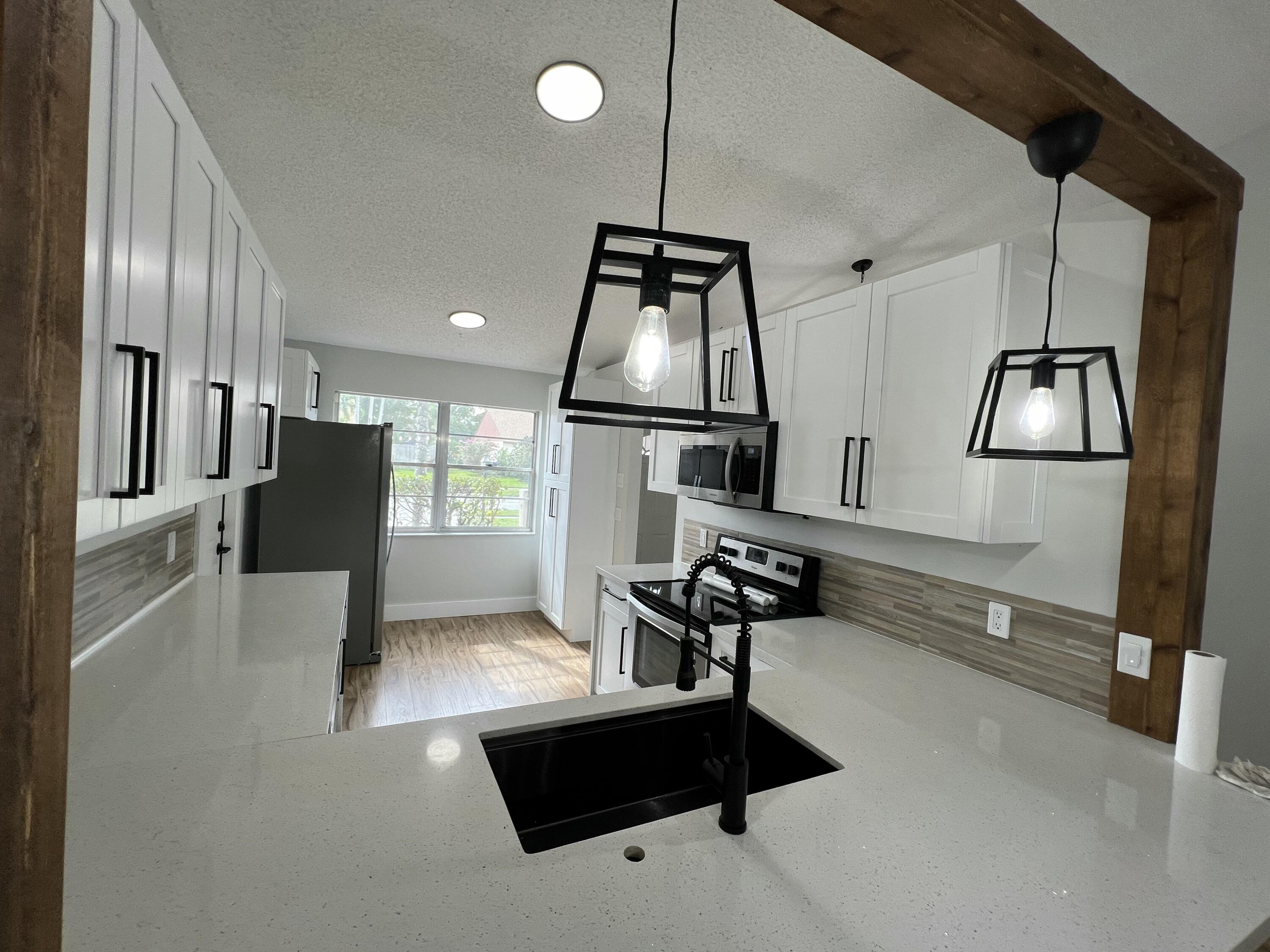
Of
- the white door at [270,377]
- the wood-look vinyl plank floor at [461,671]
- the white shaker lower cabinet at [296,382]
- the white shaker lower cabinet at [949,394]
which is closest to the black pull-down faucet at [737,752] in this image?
the white shaker lower cabinet at [949,394]

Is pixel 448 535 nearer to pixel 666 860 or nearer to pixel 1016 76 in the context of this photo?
pixel 666 860

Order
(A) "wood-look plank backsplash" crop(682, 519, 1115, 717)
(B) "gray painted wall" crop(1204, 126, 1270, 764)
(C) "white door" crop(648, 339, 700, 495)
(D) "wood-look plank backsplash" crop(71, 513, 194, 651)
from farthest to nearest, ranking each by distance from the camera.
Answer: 1. (C) "white door" crop(648, 339, 700, 495)
2. (A) "wood-look plank backsplash" crop(682, 519, 1115, 717)
3. (D) "wood-look plank backsplash" crop(71, 513, 194, 651)
4. (B) "gray painted wall" crop(1204, 126, 1270, 764)

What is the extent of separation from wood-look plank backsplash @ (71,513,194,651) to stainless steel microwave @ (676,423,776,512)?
1855 mm

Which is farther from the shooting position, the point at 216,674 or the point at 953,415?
the point at 953,415

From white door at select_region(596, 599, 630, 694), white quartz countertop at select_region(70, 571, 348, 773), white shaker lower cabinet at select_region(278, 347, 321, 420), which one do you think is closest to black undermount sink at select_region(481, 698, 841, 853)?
white quartz countertop at select_region(70, 571, 348, 773)

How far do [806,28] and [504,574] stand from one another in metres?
4.74

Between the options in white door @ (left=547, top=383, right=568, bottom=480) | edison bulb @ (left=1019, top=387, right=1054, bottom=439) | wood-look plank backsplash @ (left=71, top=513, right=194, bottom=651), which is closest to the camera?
edison bulb @ (left=1019, top=387, right=1054, bottom=439)

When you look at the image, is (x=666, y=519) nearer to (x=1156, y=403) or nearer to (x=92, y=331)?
(x=1156, y=403)

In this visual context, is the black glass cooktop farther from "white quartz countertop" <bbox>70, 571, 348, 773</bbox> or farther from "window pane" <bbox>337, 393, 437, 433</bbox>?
"window pane" <bbox>337, 393, 437, 433</bbox>

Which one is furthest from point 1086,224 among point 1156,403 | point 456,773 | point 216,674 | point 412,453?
point 412,453

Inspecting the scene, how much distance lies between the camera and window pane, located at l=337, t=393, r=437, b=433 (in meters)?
4.78

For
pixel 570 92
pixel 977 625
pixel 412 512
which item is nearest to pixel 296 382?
pixel 412 512

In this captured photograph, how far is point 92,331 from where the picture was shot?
687mm

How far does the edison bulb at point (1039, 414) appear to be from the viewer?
1.14 metres
